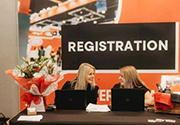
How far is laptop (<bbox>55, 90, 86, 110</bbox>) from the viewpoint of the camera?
1.79 m

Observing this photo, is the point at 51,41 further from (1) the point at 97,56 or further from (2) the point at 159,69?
(2) the point at 159,69

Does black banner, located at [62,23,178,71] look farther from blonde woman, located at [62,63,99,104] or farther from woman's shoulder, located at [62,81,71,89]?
blonde woman, located at [62,63,99,104]

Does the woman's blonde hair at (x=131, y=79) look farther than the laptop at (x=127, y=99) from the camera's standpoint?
Yes

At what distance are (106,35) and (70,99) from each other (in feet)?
6.35

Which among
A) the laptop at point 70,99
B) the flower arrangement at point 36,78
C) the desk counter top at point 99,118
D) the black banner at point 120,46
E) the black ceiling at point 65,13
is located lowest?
the desk counter top at point 99,118

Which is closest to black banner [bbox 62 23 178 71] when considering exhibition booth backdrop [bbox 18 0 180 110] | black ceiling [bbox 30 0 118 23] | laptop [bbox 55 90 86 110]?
exhibition booth backdrop [bbox 18 0 180 110]

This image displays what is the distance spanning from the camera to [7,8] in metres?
3.58

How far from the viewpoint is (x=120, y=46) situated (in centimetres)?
351

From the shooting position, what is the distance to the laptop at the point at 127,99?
171 cm

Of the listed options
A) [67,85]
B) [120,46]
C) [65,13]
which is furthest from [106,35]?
[67,85]

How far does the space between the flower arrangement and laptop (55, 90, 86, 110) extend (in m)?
0.12

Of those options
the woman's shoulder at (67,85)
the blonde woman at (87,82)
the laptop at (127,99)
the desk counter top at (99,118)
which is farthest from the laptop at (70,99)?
the woman's shoulder at (67,85)

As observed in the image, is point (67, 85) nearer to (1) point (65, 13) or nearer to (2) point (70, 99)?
(1) point (65, 13)

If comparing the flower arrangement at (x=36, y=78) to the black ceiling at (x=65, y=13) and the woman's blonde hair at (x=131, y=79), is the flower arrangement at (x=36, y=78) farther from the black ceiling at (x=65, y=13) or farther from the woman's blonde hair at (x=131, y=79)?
the black ceiling at (x=65, y=13)
